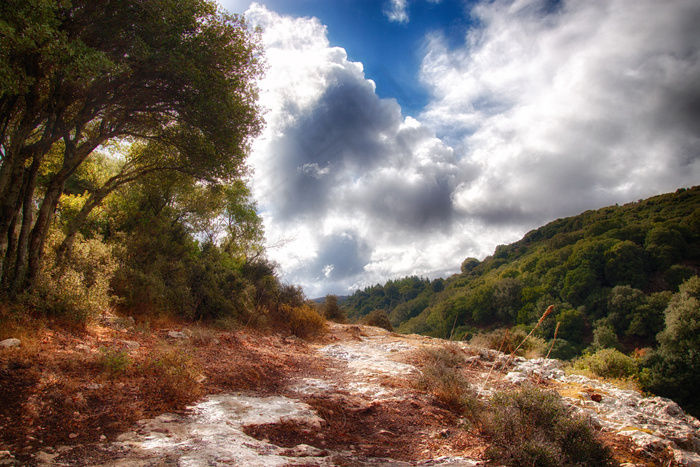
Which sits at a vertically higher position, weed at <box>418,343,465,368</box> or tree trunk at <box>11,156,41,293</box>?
tree trunk at <box>11,156,41,293</box>

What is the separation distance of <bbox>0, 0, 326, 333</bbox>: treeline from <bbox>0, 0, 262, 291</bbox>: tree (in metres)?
0.03

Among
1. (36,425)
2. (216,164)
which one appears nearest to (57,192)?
(216,164)

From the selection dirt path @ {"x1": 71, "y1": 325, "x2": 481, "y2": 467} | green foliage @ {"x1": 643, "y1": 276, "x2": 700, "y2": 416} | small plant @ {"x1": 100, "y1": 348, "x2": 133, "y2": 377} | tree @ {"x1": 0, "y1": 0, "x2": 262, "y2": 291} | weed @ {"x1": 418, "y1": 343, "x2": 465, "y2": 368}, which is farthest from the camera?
green foliage @ {"x1": 643, "y1": 276, "x2": 700, "y2": 416}

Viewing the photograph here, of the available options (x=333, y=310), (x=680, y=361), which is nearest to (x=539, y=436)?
(x=333, y=310)

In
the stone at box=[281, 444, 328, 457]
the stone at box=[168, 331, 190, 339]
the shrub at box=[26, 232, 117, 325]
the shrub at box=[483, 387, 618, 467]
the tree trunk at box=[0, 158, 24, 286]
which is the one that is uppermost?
the tree trunk at box=[0, 158, 24, 286]

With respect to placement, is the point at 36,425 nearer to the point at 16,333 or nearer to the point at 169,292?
the point at 16,333

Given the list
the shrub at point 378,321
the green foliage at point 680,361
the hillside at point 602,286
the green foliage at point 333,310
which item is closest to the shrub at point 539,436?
the green foliage at point 333,310

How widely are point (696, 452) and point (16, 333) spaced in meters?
11.1

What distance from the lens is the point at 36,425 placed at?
3150 mm

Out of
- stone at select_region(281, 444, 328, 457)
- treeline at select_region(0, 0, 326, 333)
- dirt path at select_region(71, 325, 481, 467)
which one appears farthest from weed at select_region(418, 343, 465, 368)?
treeline at select_region(0, 0, 326, 333)

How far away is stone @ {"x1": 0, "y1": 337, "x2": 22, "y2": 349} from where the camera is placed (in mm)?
4588

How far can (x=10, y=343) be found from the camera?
4.68m

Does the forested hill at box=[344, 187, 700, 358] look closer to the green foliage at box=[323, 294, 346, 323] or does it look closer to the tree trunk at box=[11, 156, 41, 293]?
the green foliage at box=[323, 294, 346, 323]

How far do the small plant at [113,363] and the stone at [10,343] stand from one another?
3.97 feet
